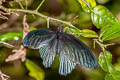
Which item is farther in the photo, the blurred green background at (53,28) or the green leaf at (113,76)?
the blurred green background at (53,28)

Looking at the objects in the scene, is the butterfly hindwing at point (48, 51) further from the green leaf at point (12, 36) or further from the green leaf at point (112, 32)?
the green leaf at point (12, 36)

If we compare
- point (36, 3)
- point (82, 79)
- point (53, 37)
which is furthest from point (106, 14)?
point (82, 79)

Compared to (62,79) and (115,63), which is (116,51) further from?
(62,79)

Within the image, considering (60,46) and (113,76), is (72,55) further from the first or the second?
(113,76)

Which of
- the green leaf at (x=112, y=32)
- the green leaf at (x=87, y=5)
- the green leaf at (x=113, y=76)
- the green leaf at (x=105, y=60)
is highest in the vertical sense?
the green leaf at (x=87, y=5)

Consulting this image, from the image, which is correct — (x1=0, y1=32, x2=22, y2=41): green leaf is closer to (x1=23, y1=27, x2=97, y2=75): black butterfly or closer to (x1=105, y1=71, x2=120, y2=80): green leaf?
(x1=23, y1=27, x2=97, y2=75): black butterfly

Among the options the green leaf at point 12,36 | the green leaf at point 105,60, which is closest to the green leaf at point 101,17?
the green leaf at point 105,60

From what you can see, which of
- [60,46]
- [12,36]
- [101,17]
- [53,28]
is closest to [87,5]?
[101,17]

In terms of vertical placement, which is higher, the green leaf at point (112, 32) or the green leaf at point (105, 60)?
the green leaf at point (112, 32)

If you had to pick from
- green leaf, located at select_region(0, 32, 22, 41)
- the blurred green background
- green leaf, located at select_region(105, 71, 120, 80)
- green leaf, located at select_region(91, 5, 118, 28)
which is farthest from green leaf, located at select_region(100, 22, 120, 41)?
the blurred green background
